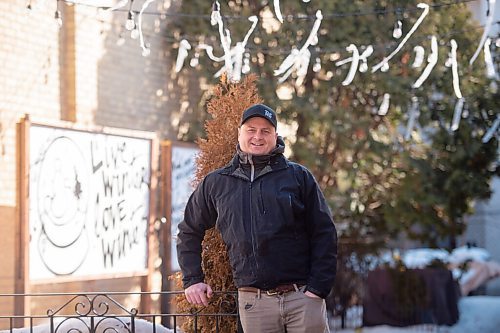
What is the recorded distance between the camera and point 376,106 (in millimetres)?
12211

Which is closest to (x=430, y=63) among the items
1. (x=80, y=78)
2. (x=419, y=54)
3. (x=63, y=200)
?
(x=419, y=54)

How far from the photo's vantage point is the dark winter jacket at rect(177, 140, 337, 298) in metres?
4.94

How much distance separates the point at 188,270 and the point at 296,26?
6.38 meters

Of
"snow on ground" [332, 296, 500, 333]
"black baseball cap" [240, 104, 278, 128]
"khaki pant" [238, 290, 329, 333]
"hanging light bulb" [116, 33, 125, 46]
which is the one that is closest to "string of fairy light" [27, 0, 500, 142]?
"hanging light bulb" [116, 33, 125, 46]

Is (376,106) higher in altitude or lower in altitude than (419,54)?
lower

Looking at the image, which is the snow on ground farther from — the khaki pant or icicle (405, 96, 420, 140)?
the khaki pant

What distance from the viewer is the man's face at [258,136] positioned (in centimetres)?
512

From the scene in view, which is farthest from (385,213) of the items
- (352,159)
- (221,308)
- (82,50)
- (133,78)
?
(221,308)

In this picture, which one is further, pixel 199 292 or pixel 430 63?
pixel 430 63

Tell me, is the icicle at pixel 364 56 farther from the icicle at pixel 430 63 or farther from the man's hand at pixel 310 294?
the man's hand at pixel 310 294

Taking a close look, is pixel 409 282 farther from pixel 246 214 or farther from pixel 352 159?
pixel 246 214

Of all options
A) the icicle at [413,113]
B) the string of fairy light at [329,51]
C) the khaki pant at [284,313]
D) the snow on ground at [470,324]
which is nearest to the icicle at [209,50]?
the string of fairy light at [329,51]

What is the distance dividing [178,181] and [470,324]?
5.50 m

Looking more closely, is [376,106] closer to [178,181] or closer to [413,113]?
[413,113]
